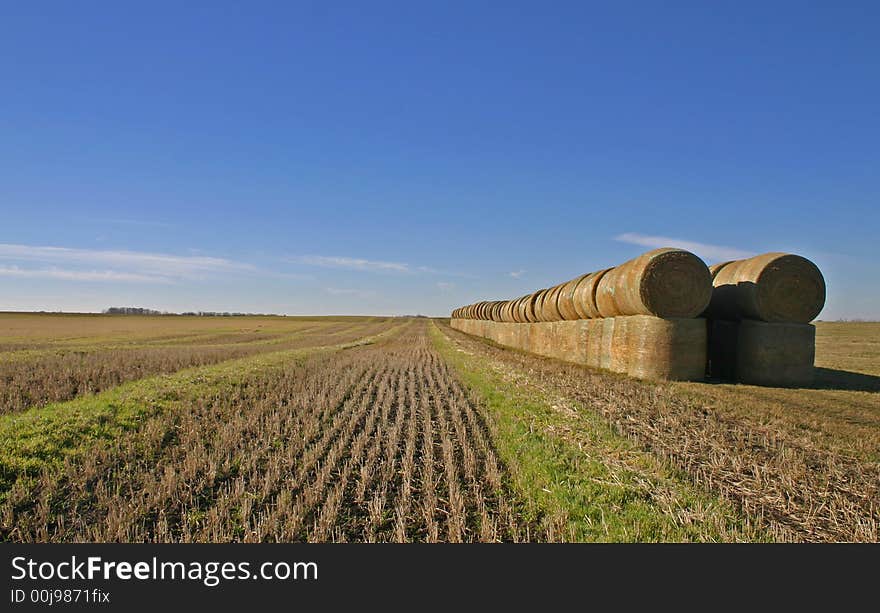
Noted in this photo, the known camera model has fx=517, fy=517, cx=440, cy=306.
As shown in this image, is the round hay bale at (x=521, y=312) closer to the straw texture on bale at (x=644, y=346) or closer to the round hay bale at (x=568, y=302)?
the round hay bale at (x=568, y=302)

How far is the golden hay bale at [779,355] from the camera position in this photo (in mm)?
11680

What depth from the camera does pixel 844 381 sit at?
12195 millimetres

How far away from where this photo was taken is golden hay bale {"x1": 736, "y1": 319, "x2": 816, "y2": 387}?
1168 centimetres

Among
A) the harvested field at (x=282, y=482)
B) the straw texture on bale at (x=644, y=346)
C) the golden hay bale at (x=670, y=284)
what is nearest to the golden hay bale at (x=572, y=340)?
the straw texture on bale at (x=644, y=346)

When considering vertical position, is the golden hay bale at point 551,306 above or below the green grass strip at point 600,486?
above

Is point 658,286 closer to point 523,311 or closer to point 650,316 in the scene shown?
point 650,316

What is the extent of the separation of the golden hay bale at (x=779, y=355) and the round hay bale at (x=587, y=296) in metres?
4.15

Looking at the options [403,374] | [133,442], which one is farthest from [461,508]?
[403,374]

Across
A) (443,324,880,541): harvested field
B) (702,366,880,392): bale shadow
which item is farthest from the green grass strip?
(702,366,880,392): bale shadow

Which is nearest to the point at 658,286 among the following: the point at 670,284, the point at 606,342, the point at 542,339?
the point at 670,284

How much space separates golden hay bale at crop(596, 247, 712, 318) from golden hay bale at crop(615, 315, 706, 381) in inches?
10.9

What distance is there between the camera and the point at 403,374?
14695 mm

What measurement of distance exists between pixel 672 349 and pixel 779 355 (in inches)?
95.2

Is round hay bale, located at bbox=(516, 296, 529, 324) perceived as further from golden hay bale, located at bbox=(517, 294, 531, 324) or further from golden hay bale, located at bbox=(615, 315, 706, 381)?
golden hay bale, located at bbox=(615, 315, 706, 381)
